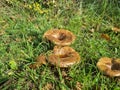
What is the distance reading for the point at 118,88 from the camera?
324 centimetres

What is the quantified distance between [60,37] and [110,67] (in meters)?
0.77

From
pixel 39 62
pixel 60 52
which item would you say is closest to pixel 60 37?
pixel 60 52

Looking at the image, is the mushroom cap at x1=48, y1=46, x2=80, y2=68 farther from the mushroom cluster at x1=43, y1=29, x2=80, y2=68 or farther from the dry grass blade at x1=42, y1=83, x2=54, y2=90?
the dry grass blade at x1=42, y1=83, x2=54, y2=90

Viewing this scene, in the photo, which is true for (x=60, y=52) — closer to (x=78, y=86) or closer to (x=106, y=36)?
(x=78, y=86)

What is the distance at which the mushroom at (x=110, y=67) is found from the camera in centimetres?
314

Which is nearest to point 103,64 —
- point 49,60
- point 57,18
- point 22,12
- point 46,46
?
point 49,60

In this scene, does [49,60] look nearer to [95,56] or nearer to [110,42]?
[95,56]

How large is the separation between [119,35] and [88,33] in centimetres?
42

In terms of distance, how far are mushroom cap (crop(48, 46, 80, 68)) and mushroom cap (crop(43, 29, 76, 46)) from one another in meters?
0.06

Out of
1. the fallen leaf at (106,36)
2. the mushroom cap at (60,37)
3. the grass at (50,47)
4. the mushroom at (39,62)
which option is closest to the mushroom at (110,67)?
the grass at (50,47)

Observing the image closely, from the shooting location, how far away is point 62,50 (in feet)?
11.6

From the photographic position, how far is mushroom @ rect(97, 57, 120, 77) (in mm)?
3136

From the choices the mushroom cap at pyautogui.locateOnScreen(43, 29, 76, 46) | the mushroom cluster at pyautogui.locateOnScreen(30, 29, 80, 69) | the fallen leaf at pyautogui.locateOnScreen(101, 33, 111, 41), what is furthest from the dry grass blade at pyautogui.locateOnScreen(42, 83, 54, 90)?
the fallen leaf at pyautogui.locateOnScreen(101, 33, 111, 41)

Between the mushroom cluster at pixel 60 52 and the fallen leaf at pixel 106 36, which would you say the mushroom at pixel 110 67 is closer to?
the mushroom cluster at pixel 60 52
